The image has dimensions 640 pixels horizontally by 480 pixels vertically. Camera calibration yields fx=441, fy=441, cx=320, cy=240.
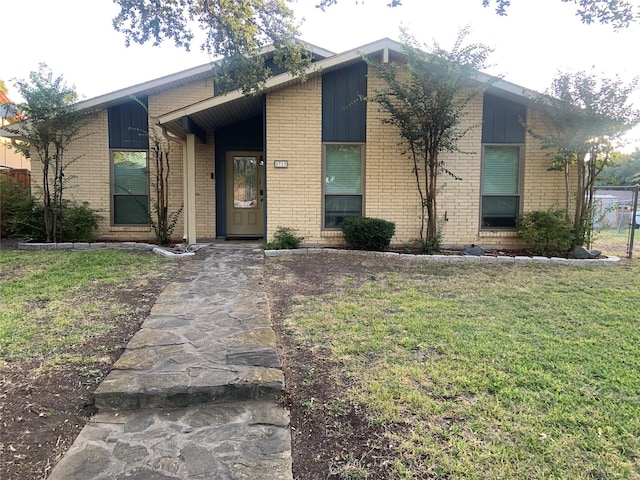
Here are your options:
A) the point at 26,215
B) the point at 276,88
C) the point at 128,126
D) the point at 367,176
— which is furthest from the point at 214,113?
the point at 26,215

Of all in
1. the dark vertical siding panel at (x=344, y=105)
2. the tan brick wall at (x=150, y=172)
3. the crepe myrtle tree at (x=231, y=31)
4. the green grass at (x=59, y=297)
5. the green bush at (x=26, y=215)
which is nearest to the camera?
the green grass at (x=59, y=297)

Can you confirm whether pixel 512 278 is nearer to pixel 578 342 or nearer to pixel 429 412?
pixel 578 342

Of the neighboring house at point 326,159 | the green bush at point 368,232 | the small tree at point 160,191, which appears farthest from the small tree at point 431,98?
the small tree at point 160,191

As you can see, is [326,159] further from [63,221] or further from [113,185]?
[63,221]

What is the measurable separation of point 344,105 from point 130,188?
17.9ft

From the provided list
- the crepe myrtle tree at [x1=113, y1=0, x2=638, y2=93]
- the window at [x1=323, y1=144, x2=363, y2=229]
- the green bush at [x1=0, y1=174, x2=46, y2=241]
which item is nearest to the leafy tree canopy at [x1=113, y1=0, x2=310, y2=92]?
the crepe myrtle tree at [x1=113, y1=0, x2=638, y2=93]

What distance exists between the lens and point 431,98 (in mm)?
8227

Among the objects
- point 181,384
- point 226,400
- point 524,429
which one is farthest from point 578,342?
point 181,384

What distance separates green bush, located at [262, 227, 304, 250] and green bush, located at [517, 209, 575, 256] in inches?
188

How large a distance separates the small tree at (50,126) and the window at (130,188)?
40.2 inches

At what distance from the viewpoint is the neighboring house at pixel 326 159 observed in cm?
933

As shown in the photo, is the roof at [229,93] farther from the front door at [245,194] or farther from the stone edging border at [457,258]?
the stone edging border at [457,258]

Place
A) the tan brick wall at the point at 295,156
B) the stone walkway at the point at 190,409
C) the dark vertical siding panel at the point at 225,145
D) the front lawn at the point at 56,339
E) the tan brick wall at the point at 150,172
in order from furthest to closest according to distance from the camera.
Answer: the dark vertical siding panel at the point at 225,145 < the tan brick wall at the point at 150,172 < the tan brick wall at the point at 295,156 < the front lawn at the point at 56,339 < the stone walkway at the point at 190,409

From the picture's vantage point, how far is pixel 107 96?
9867 millimetres
